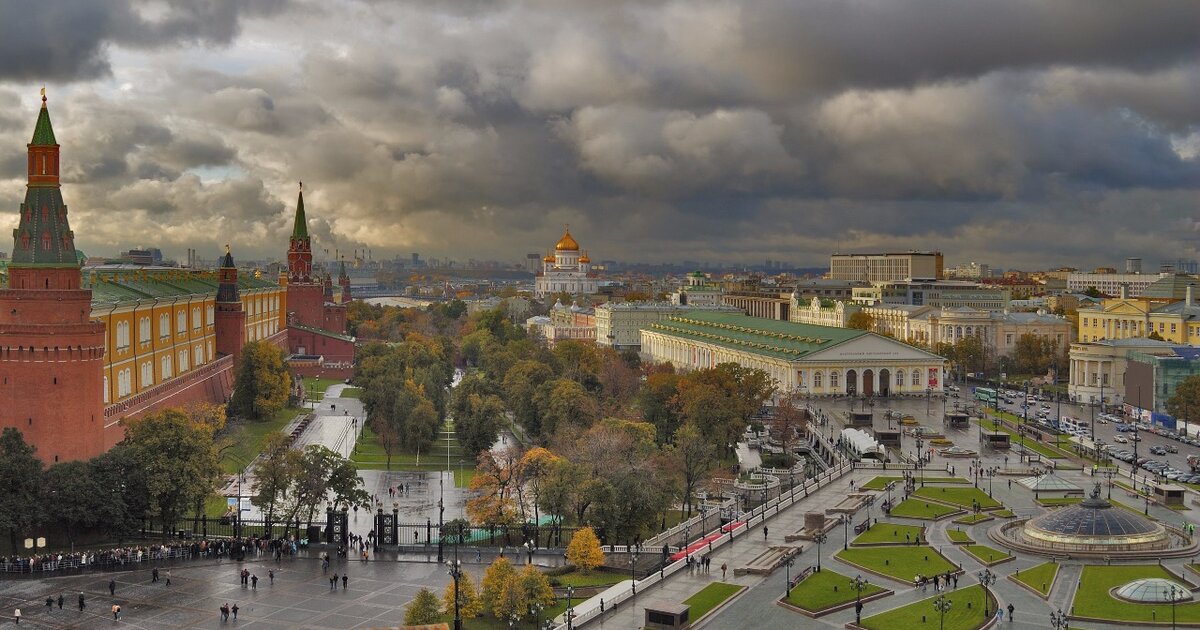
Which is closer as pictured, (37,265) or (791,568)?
(791,568)

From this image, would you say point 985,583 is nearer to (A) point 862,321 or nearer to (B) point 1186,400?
(B) point 1186,400

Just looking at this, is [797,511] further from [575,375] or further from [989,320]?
[989,320]

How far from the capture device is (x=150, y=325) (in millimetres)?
78062

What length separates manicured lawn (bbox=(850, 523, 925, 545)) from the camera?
168ft

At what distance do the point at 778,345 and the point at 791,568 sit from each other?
260 ft

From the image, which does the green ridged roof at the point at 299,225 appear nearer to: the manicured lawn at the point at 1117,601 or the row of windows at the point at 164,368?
the row of windows at the point at 164,368

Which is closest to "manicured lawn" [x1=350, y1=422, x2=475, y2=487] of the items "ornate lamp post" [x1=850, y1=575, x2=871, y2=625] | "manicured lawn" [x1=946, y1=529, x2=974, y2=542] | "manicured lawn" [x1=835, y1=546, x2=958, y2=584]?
"manicured lawn" [x1=835, y1=546, x2=958, y2=584]

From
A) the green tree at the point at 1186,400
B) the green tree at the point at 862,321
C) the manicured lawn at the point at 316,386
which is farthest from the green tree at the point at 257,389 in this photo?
the green tree at the point at 862,321

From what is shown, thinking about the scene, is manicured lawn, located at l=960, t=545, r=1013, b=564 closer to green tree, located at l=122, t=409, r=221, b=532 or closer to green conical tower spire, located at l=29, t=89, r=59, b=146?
green tree, located at l=122, t=409, r=221, b=532

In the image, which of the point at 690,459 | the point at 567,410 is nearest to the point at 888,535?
the point at 690,459

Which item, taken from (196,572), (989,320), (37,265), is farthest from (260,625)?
(989,320)

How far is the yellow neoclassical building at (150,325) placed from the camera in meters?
70.8

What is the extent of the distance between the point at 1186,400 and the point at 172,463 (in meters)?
74.0

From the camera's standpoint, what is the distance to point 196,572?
4575cm
